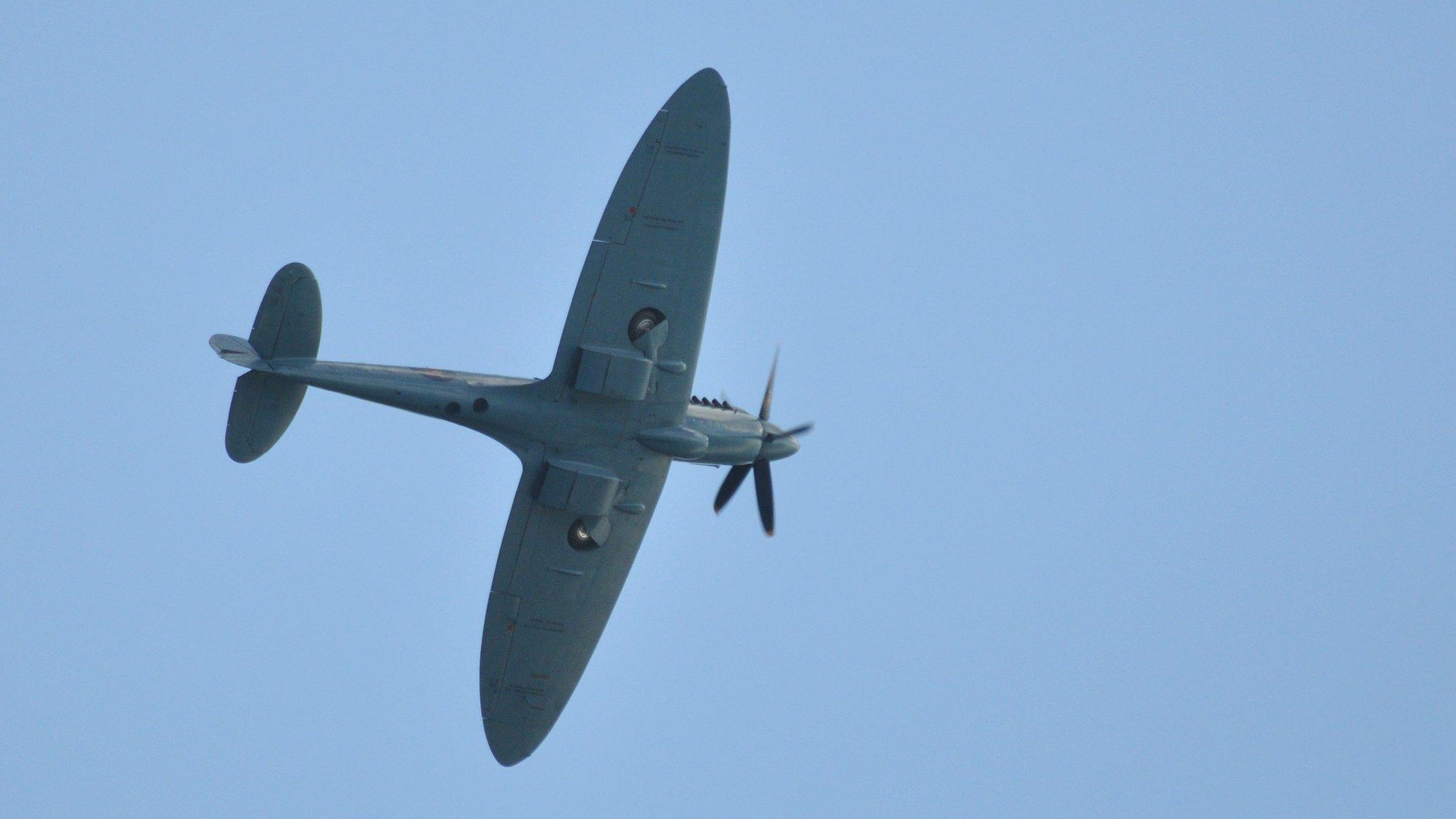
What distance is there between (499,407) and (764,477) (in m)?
5.11


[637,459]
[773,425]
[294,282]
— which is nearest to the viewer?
[294,282]

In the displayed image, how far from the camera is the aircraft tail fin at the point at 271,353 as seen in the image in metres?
22.2

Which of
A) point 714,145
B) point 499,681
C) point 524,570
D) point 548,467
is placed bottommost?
point 499,681

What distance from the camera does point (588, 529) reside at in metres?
24.5

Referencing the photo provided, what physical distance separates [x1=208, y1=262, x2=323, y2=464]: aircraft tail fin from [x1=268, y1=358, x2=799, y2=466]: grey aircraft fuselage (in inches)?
8.6

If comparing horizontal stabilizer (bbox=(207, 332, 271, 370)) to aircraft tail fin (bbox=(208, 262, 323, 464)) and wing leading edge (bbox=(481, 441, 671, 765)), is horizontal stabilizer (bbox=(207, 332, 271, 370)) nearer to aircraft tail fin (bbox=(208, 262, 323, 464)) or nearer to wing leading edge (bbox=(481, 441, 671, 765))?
aircraft tail fin (bbox=(208, 262, 323, 464))

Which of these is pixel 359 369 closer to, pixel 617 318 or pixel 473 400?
pixel 473 400

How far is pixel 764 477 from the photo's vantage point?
26.2 metres

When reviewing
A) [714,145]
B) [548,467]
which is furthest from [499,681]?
[714,145]

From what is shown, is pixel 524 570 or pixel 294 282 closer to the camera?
pixel 294 282

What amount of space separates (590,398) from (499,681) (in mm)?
5180

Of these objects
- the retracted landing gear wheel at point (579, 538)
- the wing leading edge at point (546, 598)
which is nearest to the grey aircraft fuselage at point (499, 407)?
the wing leading edge at point (546, 598)

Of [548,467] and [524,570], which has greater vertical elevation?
[548,467]

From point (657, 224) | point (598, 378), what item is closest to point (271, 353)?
point (598, 378)
